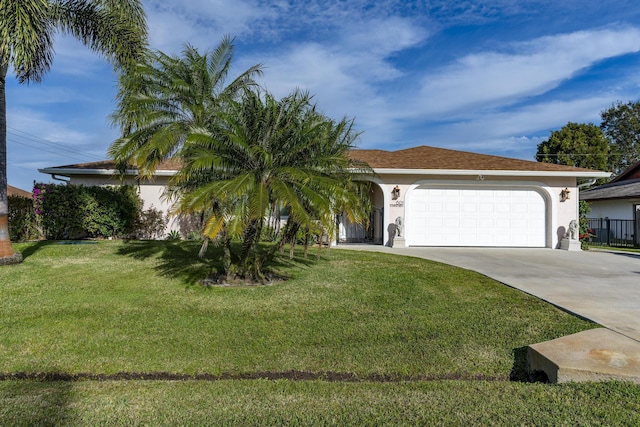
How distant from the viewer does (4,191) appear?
979 cm

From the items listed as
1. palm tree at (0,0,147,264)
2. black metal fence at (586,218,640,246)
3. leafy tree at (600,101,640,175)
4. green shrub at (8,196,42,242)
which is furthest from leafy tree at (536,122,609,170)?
green shrub at (8,196,42,242)

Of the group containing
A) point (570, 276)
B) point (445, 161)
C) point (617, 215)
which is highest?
point (445, 161)

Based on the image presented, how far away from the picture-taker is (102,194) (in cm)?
1425

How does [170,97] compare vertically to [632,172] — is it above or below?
below

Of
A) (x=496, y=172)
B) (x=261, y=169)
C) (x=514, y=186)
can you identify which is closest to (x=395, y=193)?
(x=496, y=172)

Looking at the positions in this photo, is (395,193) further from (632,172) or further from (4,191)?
(632,172)

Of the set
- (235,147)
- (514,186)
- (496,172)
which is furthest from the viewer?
(514,186)

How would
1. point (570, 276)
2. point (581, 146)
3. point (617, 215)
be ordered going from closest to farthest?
point (570, 276)
point (617, 215)
point (581, 146)

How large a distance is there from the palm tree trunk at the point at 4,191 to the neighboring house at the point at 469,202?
524 centimetres

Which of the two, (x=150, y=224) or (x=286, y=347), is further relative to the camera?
(x=150, y=224)

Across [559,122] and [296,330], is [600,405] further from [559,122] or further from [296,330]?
[559,122]

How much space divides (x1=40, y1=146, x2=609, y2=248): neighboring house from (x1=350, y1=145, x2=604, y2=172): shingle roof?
0.15ft

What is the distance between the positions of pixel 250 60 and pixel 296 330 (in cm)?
741

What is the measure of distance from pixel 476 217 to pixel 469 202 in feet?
2.23
